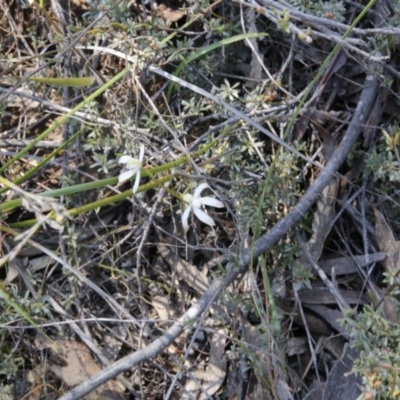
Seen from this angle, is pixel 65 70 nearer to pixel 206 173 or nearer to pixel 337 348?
pixel 206 173

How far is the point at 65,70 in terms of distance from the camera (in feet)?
7.11

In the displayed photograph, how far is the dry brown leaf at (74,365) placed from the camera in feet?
6.83

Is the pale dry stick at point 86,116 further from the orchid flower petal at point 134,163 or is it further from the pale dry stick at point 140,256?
the orchid flower petal at point 134,163

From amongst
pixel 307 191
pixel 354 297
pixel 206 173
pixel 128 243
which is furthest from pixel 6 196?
pixel 354 297

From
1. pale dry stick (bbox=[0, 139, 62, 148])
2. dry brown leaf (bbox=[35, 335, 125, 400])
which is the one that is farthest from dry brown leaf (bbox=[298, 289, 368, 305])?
pale dry stick (bbox=[0, 139, 62, 148])

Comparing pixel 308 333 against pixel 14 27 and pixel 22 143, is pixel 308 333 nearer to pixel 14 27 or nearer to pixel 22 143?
pixel 22 143

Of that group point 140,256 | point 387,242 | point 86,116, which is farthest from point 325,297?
point 86,116

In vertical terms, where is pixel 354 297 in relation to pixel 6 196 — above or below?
below

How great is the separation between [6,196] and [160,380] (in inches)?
33.0

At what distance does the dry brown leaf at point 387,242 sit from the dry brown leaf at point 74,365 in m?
0.98

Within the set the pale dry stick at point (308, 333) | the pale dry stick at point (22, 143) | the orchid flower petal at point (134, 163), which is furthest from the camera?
the pale dry stick at point (22, 143)

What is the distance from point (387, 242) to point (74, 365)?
3.65 feet

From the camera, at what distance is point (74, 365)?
→ 2.11m

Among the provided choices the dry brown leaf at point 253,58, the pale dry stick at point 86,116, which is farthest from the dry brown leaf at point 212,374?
the dry brown leaf at point 253,58
